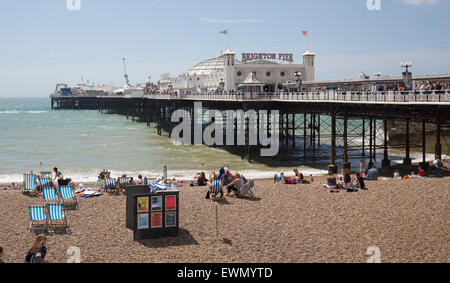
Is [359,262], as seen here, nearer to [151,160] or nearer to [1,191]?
[1,191]

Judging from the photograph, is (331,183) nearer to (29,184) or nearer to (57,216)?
(57,216)

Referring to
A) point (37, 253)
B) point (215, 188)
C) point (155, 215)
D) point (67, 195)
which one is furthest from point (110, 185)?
point (37, 253)

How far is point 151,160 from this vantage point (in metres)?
33.9

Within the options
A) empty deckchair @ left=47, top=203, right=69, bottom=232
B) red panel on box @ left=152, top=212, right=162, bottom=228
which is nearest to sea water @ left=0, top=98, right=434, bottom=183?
empty deckchair @ left=47, top=203, right=69, bottom=232

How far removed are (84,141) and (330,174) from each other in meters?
30.2

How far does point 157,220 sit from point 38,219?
3304 millimetres

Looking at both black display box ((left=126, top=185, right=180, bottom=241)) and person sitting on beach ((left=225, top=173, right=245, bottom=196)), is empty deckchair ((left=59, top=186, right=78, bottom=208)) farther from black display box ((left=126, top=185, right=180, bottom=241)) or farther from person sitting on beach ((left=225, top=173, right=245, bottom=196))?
person sitting on beach ((left=225, top=173, right=245, bottom=196))

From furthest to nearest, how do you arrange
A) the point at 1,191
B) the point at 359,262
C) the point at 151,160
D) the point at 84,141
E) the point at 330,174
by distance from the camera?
1. the point at 84,141
2. the point at 151,160
3. the point at 330,174
4. the point at 1,191
5. the point at 359,262

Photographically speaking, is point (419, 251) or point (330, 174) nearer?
point (419, 251)

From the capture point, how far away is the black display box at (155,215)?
11.7 m

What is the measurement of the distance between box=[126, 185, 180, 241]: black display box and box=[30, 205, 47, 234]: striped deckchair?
2.51 metres

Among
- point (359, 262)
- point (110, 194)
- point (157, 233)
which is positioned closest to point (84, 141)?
point (110, 194)

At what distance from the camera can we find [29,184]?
57.0ft

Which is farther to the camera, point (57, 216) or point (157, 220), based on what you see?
point (57, 216)
